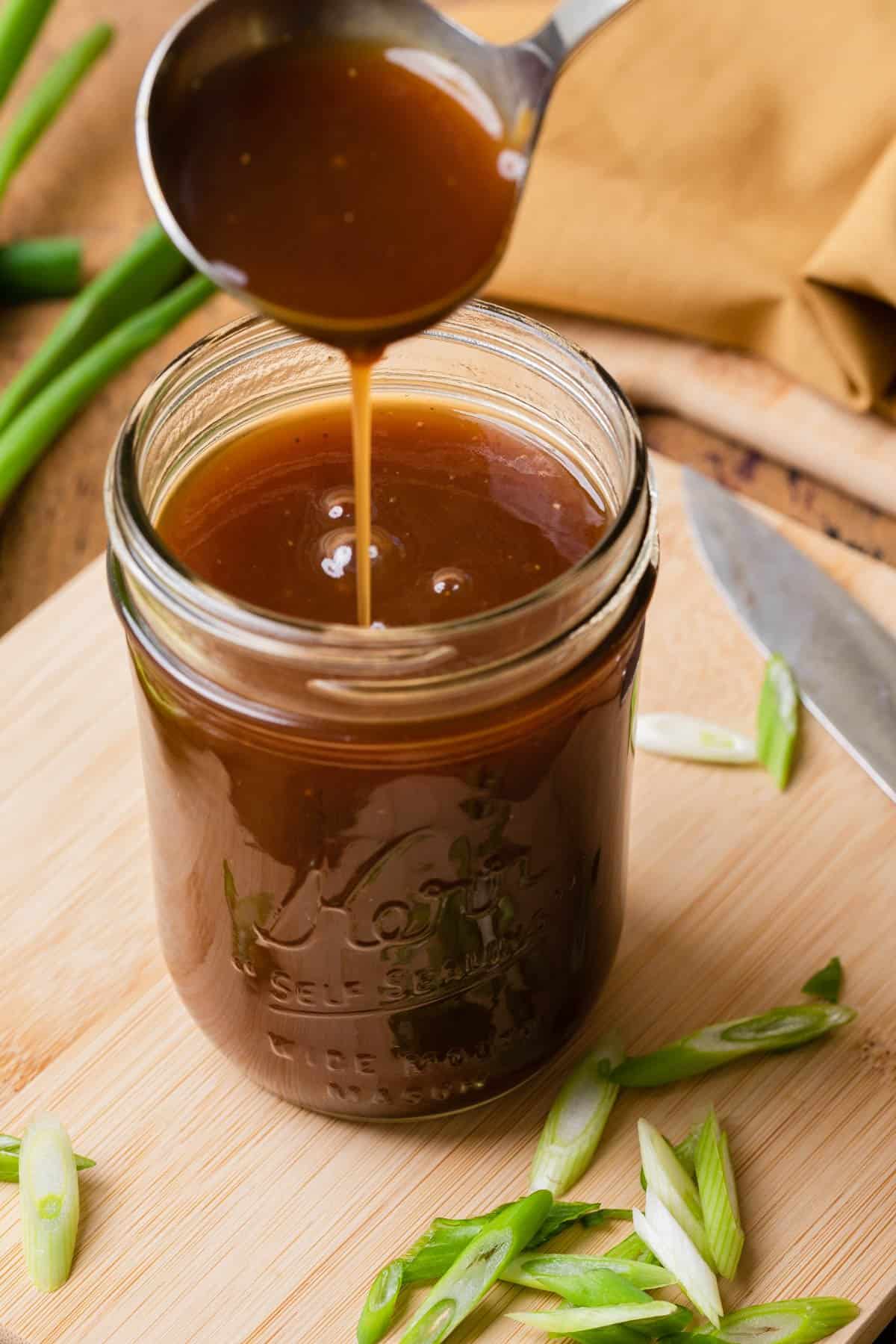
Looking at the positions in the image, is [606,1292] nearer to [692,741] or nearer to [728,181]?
[692,741]

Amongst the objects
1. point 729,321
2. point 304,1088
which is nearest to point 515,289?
point 729,321

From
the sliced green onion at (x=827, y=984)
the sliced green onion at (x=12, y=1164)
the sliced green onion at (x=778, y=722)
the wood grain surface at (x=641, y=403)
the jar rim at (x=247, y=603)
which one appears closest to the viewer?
the jar rim at (x=247, y=603)

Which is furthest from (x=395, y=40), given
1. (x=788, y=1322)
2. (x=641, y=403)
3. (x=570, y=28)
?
(x=641, y=403)

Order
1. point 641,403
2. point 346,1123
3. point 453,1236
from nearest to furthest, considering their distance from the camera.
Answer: point 453,1236, point 346,1123, point 641,403

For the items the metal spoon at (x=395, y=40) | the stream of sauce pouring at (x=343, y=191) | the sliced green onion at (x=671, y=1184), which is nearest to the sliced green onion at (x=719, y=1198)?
the sliced green onion at (x=671, y=1184)

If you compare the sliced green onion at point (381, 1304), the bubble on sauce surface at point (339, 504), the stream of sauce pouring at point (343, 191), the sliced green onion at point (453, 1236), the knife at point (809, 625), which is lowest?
the sliced green onion at point (381, 1304)

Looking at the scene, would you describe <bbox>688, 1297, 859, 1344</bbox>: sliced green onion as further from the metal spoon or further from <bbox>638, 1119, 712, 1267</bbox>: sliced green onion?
the metal spoon

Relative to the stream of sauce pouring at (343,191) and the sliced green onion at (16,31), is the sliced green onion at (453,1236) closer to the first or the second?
the stream of sauce pouring at (343,191)
